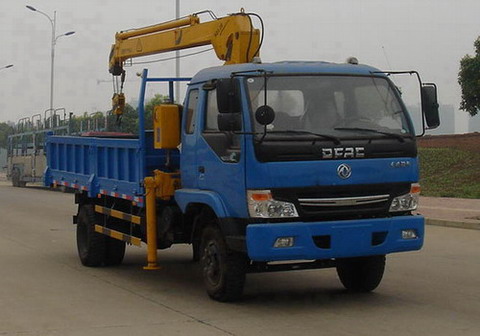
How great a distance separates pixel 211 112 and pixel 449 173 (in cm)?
2803

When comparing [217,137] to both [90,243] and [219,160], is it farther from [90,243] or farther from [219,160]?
[90,243]

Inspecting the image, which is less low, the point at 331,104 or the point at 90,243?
the point at 331,104

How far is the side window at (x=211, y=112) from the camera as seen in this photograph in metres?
9.03

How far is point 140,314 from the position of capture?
848 centimetres

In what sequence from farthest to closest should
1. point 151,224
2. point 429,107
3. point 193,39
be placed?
point 193,39
point 151,224
point 429,107

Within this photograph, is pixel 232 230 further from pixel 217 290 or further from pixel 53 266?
pixel 53 266

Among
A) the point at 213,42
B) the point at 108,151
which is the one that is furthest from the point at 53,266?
the point at 213,42

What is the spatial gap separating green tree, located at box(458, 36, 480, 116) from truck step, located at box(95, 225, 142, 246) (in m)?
27.5

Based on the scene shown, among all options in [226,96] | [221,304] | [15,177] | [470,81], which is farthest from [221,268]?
[15,177]

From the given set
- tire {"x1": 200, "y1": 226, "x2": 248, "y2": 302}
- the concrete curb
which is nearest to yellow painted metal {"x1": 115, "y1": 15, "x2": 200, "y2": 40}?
tire {"x1": 200, "y1": 226, "x2": 248, "y2": 302}

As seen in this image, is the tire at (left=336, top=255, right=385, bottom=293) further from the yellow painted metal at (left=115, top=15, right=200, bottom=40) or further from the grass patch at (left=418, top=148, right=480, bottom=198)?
the grass patch at (left=418, top=148, right=480, bottom=198)

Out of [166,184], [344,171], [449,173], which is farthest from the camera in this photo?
[449,173]

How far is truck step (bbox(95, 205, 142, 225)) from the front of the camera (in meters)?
10.7

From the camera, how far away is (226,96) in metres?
8.47
